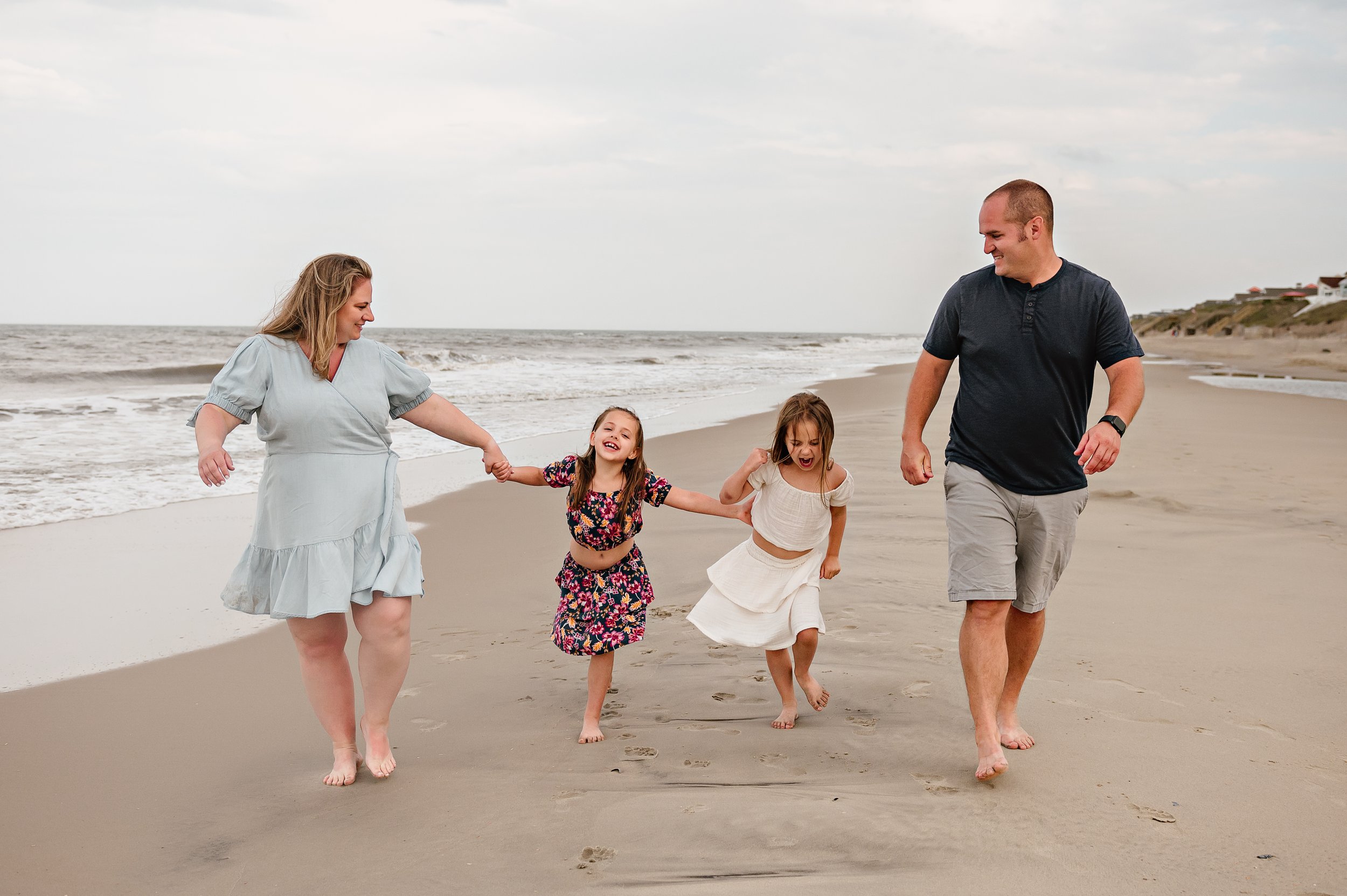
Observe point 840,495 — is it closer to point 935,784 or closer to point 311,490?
point 935,784

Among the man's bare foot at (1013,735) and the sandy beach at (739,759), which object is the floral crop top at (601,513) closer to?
the sandy beach at (739,759)

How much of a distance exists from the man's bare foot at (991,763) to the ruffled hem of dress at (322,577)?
1.85m

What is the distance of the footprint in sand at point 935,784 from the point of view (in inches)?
Answer: 112

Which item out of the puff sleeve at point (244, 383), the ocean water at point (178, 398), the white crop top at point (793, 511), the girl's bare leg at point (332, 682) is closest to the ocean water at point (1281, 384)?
the ocean water at point (178, 398)

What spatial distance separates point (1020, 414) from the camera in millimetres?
3023

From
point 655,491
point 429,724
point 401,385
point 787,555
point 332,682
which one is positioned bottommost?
point 429,724

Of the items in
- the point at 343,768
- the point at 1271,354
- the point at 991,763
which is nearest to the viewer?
the point at 991,763

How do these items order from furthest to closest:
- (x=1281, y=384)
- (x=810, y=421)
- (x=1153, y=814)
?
(x=1281, y=384) < (x=810, y=421) < (x=1153, y=814)

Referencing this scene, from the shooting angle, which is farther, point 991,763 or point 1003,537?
point 1003,537

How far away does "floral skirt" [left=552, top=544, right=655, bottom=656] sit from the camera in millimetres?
3475

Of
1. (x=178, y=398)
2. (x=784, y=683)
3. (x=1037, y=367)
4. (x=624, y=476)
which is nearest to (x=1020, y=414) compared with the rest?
(x=1037, y=367)

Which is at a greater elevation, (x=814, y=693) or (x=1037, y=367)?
(x=1037, y=367)

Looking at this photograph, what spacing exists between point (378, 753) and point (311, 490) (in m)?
0.93

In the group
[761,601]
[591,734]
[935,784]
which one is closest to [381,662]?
[591,734]
